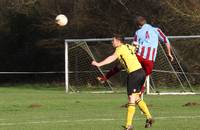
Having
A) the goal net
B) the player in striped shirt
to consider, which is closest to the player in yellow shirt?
the player in striped shirt

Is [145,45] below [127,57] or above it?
above

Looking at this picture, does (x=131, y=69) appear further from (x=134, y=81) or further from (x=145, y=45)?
(x=145, y=45)

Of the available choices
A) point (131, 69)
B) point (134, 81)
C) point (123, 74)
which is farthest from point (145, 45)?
point (123, 74)

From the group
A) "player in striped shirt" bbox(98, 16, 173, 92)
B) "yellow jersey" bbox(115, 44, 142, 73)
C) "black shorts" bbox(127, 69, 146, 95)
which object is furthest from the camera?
"player in striped shirt" bbox(98, 16, 173, 92)

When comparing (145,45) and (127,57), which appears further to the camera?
(145,45)

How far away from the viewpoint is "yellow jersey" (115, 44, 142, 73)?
1309cm

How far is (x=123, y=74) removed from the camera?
34.8 m

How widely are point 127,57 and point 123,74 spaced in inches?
851

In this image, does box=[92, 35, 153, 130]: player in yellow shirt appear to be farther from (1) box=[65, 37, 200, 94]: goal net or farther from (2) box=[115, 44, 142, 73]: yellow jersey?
(1) box=[65, 37, 200, 94]: goal net

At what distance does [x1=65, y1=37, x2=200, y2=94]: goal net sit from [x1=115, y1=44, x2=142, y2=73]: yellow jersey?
52.7 feet

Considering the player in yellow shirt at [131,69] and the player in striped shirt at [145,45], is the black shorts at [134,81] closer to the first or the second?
the player in yellow shirt at [131,69]

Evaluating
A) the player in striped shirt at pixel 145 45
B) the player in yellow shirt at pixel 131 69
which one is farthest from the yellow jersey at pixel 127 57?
the player in striped shirt at pixel 145 45

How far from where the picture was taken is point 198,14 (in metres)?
36.2

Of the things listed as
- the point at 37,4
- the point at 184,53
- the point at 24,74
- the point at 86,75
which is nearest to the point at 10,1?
the point at 37,4
